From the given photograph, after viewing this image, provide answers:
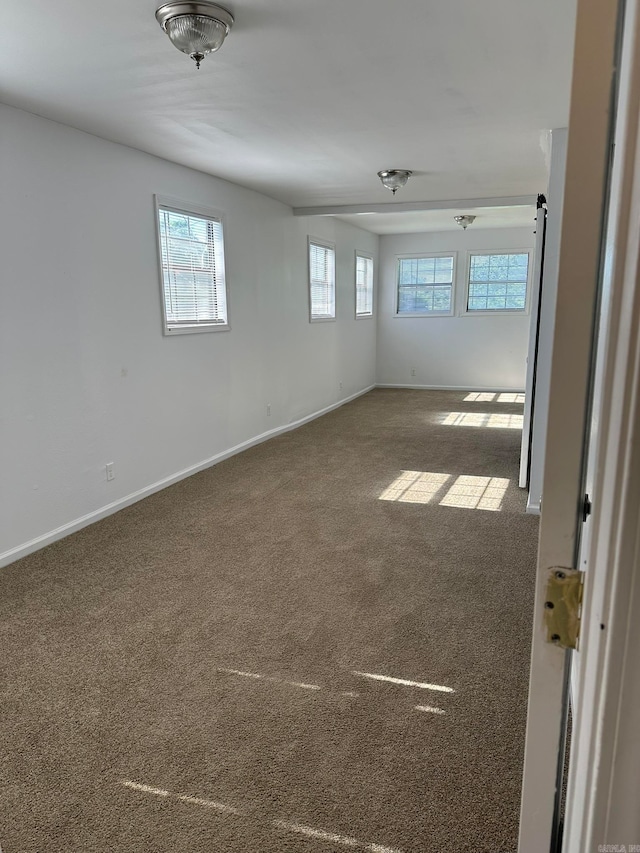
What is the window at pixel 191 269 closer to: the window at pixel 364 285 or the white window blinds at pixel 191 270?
the white window blinds at pixel 191 270

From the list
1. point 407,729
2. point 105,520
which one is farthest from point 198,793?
point 105,520

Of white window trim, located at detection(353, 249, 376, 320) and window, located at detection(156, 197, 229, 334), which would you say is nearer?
window, located at detection(156, 197, 229, 334)

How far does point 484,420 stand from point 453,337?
2847 mm

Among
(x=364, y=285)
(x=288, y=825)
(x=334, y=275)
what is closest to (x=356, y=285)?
(x=364, y=285)

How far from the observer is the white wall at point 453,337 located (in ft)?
30.3

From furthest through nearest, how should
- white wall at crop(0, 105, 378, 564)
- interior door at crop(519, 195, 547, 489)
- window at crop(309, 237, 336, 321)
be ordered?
window at crop(309, 237, 336, 321), interior door at crop(519, 195, 547, 489), white wall at crop(0, 105, 378, 564)

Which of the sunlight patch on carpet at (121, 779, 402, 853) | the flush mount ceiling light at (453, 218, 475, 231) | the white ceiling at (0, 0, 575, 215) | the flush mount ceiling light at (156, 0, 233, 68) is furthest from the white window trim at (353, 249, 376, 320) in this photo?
the sunlight patch on carpet at (121, 779, 402, 853)

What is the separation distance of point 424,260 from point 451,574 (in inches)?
297

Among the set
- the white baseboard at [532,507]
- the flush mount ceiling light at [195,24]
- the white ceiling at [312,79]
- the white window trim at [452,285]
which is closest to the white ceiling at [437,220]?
the white window trim at [452,285]

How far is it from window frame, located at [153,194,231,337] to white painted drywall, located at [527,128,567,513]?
2.71 m

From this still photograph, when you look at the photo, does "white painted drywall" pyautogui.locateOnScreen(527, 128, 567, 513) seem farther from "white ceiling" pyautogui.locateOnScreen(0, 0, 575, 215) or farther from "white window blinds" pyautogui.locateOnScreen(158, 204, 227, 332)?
"white window blinds" pyautogui.locateOnScreen(158, 204, 227, 332)

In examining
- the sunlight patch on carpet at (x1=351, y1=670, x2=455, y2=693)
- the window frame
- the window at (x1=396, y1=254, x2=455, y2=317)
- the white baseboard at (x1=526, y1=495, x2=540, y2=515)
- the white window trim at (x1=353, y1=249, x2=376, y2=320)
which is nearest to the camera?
the sunlight patch on carpet at (x1=351, y1=670, x2=455, y2=693)

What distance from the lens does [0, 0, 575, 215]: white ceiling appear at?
2.09m

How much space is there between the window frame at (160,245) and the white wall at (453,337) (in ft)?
17.0
